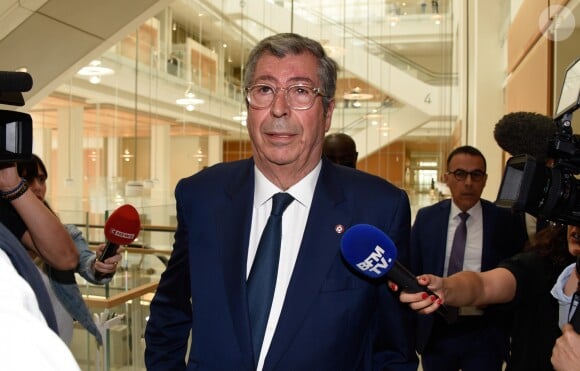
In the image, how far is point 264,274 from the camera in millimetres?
1411

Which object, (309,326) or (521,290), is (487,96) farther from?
(309,326)

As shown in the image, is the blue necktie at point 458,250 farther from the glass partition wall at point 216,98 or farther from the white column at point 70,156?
the white column at point 70,156

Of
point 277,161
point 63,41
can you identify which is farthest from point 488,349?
point 63,41

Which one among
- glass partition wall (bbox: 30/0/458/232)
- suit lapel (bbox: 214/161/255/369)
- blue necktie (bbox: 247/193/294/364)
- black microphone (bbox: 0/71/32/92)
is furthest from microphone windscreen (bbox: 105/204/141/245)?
glass partition wall (bbox: 30/0/458/232)

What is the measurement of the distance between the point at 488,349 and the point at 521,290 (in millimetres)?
1241

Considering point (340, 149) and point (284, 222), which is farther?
point (340, 149)

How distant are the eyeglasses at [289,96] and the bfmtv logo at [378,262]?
0.46 meters

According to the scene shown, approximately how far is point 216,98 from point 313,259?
10723 mm

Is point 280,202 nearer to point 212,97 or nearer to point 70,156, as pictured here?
point 70,156

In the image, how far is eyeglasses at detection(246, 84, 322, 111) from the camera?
1.44 m

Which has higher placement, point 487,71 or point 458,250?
point 487,71

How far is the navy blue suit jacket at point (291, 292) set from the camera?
133 cm

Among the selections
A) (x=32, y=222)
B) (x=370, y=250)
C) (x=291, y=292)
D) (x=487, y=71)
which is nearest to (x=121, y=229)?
(x=32, y=222)

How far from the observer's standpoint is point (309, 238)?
4.61ft
